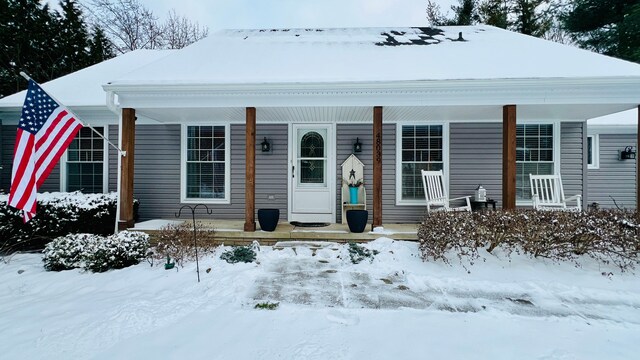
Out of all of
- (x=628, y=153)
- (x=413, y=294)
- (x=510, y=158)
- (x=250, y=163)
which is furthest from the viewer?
(x=628, y=153)

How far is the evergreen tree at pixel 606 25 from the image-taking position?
11.5 m

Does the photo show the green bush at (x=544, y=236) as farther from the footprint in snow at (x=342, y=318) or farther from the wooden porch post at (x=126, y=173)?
the wooden porch post at (x=126, y=173)

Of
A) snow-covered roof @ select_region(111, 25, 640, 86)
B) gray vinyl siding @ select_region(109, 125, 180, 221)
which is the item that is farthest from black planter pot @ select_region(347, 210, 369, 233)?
gray vinyl siding @ select_region(109, 125, 180, 221)

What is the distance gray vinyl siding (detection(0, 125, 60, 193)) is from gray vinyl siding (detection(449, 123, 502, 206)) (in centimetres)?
871

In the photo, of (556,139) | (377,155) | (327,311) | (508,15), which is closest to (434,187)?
(377,155)

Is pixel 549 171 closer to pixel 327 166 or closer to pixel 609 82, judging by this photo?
pixel 609 82

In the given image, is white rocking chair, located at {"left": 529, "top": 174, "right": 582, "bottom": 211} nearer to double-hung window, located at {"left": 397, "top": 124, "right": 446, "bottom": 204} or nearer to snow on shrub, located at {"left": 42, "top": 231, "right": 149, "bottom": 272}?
double-hung window, located at {"left": 397, "top": 124, "right": 446, "bottom": 204}

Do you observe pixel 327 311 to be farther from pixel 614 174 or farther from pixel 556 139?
pixel 614 174

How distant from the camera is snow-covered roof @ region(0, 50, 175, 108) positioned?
6473 millimetres

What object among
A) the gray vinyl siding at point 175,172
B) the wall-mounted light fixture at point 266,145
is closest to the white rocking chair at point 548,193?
the gray vinyl siding at point 175,172

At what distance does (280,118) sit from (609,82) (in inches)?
218

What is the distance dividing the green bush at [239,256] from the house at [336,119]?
2.99 ft

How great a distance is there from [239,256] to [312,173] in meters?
3.01

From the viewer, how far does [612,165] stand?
8336 mm
